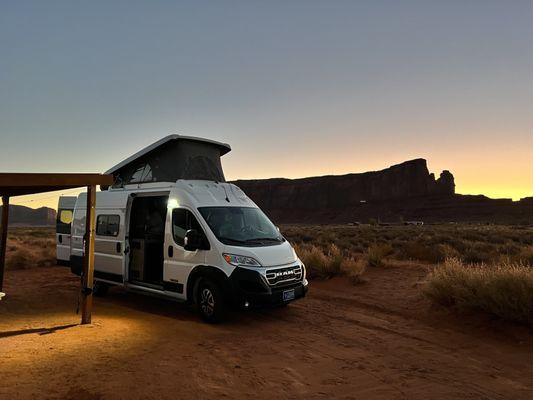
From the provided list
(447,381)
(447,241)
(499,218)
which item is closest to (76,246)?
(447,381)

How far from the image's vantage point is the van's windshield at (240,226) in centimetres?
822

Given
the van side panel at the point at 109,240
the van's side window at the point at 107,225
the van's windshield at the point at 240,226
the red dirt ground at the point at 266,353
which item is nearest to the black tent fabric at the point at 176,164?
the van side panel at the point at 109,240

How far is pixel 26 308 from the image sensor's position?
31.2ft

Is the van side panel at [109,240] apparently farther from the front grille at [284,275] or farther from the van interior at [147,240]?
the front grille at [284,275]

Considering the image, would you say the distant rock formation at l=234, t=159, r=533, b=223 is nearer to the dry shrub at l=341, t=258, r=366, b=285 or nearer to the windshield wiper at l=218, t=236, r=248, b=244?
the dry shrub at l=341, t=258, r=366, b=285

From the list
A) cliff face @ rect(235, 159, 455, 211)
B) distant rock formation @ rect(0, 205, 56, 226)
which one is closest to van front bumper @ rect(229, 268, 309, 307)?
cliff face @ rect(235, 159, 455, 211)

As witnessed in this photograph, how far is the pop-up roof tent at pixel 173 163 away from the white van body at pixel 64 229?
241 cm

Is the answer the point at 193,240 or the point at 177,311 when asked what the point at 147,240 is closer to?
the point at 177,311

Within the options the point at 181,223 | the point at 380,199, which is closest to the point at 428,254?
the point at 181,223

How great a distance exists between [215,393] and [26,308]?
6.66 metres

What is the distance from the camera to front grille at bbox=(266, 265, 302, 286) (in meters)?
7.78

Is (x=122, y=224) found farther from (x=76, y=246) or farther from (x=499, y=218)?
(x=499, y=218)

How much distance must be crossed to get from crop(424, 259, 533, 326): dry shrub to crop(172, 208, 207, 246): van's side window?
16.9 feet

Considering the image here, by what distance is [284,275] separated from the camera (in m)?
8.07
